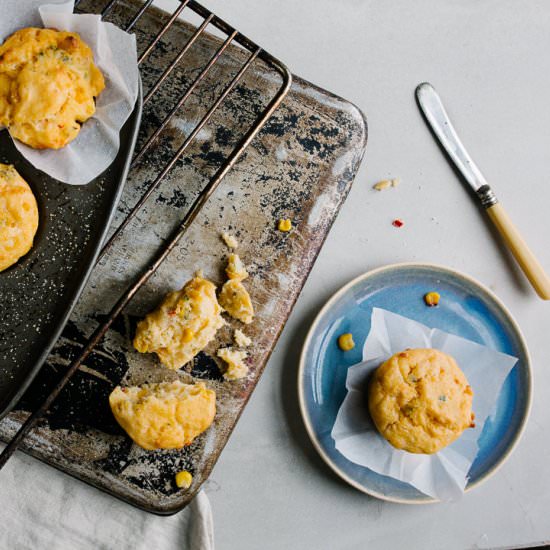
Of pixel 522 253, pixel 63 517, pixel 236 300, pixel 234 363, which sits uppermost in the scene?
pixel 522 253

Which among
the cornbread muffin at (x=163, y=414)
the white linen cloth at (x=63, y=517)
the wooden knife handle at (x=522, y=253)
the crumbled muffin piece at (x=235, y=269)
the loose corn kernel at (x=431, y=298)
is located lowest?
the white linen cloth at (x=63, y=517)

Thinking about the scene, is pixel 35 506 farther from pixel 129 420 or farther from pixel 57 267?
pixel 57 267

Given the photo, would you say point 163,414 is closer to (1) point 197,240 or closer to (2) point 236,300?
(2) point 236,300

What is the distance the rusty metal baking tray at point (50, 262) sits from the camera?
3.72ft

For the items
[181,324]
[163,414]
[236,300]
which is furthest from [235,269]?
[163,414]

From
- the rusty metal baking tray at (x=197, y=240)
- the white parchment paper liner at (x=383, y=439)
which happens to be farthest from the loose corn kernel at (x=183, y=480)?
the white parchment paper liner at (x=383, y=439)

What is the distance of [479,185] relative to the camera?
63.1 inches

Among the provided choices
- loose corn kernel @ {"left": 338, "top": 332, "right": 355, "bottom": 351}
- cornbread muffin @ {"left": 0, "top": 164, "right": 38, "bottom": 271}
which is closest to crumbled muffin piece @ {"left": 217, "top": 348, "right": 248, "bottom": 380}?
loose corn kernel @ {"left": 338, "top": 332, "right": 355, "bottom": 351}

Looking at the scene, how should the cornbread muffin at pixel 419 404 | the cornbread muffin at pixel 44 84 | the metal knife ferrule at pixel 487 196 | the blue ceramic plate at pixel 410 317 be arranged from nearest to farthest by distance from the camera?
the cornbread muffin at pixel 44 84 → the cornbread muffin at pixel 419 404 → the blue ceramic plate at pixel 410 317 → the metal knife ferrule at pixel 487 196

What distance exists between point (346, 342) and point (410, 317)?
0.63 ft

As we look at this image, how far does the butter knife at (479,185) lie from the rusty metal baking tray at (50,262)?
34.3 inches

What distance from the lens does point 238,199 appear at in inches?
54.7

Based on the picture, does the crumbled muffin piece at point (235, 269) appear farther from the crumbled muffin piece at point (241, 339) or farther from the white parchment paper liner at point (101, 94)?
the white parchment paper liner at point (101, 94)

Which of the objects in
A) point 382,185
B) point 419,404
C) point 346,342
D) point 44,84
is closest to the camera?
point 44,84
